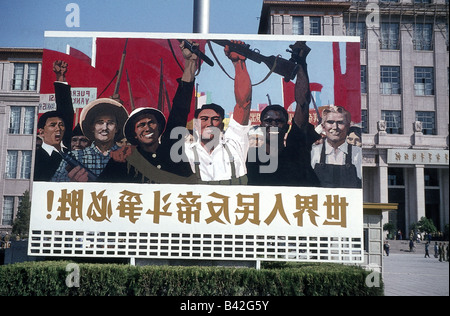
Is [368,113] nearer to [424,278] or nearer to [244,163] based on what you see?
[424,278]

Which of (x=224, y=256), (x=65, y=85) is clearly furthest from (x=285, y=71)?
(x=65, y=85)

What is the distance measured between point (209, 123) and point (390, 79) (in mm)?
25897

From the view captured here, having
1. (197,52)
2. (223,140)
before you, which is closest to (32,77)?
(197,52)

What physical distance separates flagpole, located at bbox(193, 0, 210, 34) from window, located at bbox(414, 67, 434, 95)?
923 inches

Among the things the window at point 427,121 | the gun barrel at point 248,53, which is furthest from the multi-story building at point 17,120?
the window at point 427,121

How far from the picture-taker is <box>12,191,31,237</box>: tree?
27031mm

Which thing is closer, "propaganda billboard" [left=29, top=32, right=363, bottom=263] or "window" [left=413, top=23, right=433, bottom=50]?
"propaganda billboard" [left=29, top=32, right=363, bottom=263]

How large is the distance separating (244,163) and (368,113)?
956 inches

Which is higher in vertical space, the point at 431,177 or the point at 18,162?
the point at 18,162

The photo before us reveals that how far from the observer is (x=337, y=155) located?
11.2m

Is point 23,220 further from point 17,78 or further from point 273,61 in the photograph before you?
point 273,61

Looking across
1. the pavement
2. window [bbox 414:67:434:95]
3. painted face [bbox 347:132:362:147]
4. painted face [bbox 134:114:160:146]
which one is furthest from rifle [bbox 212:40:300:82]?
window [bbox 414:67:434:95]

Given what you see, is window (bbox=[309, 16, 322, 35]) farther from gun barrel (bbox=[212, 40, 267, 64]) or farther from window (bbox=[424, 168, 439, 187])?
gun barrel (bbox=[212, 40, 267, 64])
